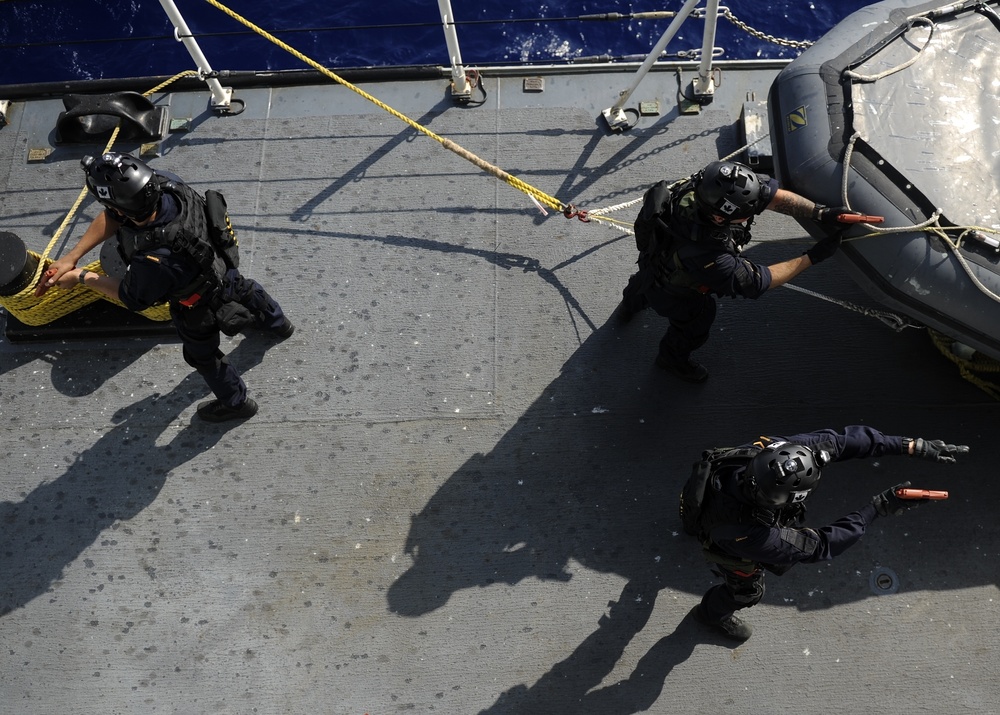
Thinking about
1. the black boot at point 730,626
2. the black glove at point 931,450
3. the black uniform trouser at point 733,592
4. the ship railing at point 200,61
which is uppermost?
the ship railing at point 200,61

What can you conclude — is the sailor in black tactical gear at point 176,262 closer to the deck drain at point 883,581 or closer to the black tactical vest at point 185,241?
the black tactical vest at point 185,241

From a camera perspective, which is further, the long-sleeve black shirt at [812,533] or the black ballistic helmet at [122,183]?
the black ballistic helmet at [122,183]

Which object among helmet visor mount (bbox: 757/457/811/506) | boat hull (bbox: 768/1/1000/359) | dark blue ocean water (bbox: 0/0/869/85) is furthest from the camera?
dark blue ocean water (bbox: 0/0/869/85)

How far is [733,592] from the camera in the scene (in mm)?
3689

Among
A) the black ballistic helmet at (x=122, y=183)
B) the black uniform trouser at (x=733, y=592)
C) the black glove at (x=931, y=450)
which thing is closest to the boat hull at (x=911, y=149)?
the black glove at (x=931, y=450)

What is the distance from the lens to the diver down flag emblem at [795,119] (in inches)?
163

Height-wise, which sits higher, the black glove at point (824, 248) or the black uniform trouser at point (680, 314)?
the black glove at point (824, 248)

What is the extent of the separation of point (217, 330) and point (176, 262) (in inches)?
19.2

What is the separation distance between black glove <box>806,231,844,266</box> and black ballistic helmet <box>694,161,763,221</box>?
17.9 inches

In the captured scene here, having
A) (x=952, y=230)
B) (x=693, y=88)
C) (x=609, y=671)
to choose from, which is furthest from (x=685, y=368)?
(x=693, y=88)

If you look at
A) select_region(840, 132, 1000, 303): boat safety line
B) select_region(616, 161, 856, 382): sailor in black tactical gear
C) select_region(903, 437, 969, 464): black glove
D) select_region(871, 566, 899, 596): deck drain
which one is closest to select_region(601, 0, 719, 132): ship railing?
select_region(616, 161, 856, 382): sailor in black tactical gear

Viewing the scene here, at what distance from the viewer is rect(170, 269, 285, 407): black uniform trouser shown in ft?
13.4

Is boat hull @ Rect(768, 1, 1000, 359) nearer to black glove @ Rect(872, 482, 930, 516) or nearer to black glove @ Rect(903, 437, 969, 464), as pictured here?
black glove @ Rect(903, 437, 969, 464)

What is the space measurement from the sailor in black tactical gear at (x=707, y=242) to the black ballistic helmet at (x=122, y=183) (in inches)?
90.4
